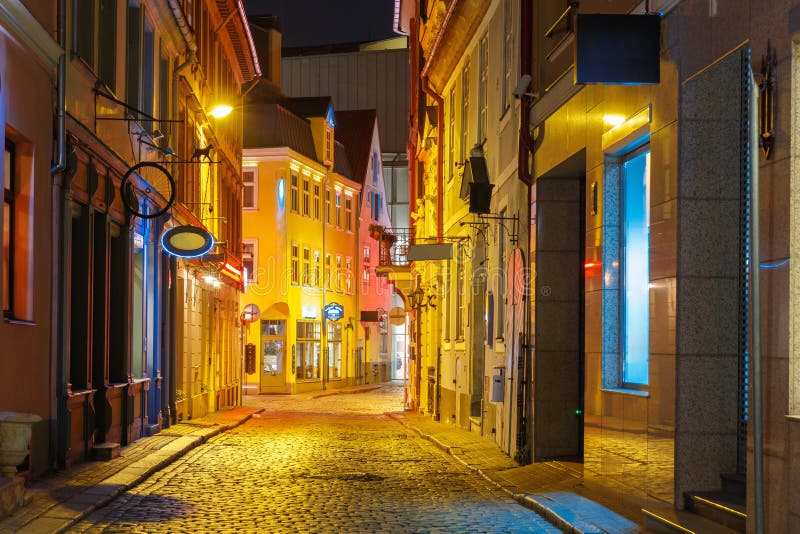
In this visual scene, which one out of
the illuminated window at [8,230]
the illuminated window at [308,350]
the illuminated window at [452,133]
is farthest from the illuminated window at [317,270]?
the illuminated window at [8,230]

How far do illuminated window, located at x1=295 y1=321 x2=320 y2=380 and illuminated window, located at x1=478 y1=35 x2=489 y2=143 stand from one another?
3014 centimetres

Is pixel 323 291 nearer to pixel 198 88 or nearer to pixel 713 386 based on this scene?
pixel 198 88

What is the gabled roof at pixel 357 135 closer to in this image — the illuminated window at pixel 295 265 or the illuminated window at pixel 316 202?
the illuminated window at pixel 316 202

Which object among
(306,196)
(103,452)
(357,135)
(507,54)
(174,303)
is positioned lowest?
(103,452)

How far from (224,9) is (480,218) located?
12.8 meters

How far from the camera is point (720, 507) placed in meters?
9.12

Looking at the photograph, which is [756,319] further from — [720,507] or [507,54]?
[507,54]

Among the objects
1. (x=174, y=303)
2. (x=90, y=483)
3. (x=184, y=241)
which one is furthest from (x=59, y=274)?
(x=174, y=303)

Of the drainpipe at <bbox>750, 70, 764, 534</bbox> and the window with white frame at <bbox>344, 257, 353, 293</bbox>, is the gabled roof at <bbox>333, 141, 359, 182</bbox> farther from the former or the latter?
the drainpipe at <bbox>750, 70, 764, 534</bbox>

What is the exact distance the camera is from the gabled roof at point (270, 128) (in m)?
50.4

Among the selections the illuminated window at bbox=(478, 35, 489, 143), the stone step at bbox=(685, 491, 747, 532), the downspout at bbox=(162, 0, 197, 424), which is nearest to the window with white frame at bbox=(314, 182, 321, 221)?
the downspout at bbox=(162, 0, 197, 424)

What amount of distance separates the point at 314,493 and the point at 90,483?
7.88 ft

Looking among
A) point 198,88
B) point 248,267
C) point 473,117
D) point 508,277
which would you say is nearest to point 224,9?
point 198,88

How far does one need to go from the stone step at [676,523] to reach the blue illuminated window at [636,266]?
6.42 feet
